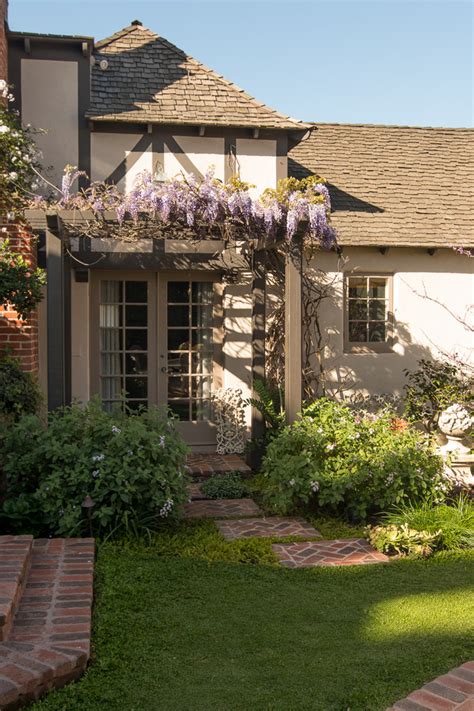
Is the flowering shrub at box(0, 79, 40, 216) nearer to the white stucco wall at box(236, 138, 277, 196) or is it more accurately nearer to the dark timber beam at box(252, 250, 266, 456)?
the white stucco wall at box(236, 138, 277, 196)

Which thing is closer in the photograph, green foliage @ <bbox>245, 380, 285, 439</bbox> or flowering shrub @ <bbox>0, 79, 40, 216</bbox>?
flowering shrub @ <bbox>0, 79, 40, 216</bbox>

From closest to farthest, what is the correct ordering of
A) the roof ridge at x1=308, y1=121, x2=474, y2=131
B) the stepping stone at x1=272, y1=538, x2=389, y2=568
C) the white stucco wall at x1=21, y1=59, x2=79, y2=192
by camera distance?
1. the stepping stone at x1=272, y1=538, x2=389, y2=568
2. the white stucco wall at x1=21, y1=59, x2=79, y2=192
3. the roof ridge at x1=308, y1=121, x2=474, y2=131

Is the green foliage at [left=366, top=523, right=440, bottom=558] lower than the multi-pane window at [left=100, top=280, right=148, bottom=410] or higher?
lower

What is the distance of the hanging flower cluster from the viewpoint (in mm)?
6805

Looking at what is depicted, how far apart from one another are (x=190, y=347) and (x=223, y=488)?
252 centimetres

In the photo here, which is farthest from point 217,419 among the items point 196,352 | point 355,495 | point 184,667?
point 184,667

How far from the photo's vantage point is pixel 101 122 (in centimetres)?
827

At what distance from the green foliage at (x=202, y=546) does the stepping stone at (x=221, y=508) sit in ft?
2.06

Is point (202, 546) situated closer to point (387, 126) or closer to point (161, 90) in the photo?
point (161, 90)

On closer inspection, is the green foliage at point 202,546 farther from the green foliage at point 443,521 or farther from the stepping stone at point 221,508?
the green foliage at point 443,521

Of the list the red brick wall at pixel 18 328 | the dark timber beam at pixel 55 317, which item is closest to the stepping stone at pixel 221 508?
the dark timber beam at pixel 55 317

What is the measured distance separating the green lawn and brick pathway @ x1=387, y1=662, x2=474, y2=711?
87 millimetres

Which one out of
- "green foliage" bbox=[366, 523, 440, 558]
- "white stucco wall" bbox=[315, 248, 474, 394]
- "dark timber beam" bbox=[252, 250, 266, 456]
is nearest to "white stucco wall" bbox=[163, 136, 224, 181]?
"dark timber beam" bbox=[252, 250, 266, 456]

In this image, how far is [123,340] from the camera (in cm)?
916
